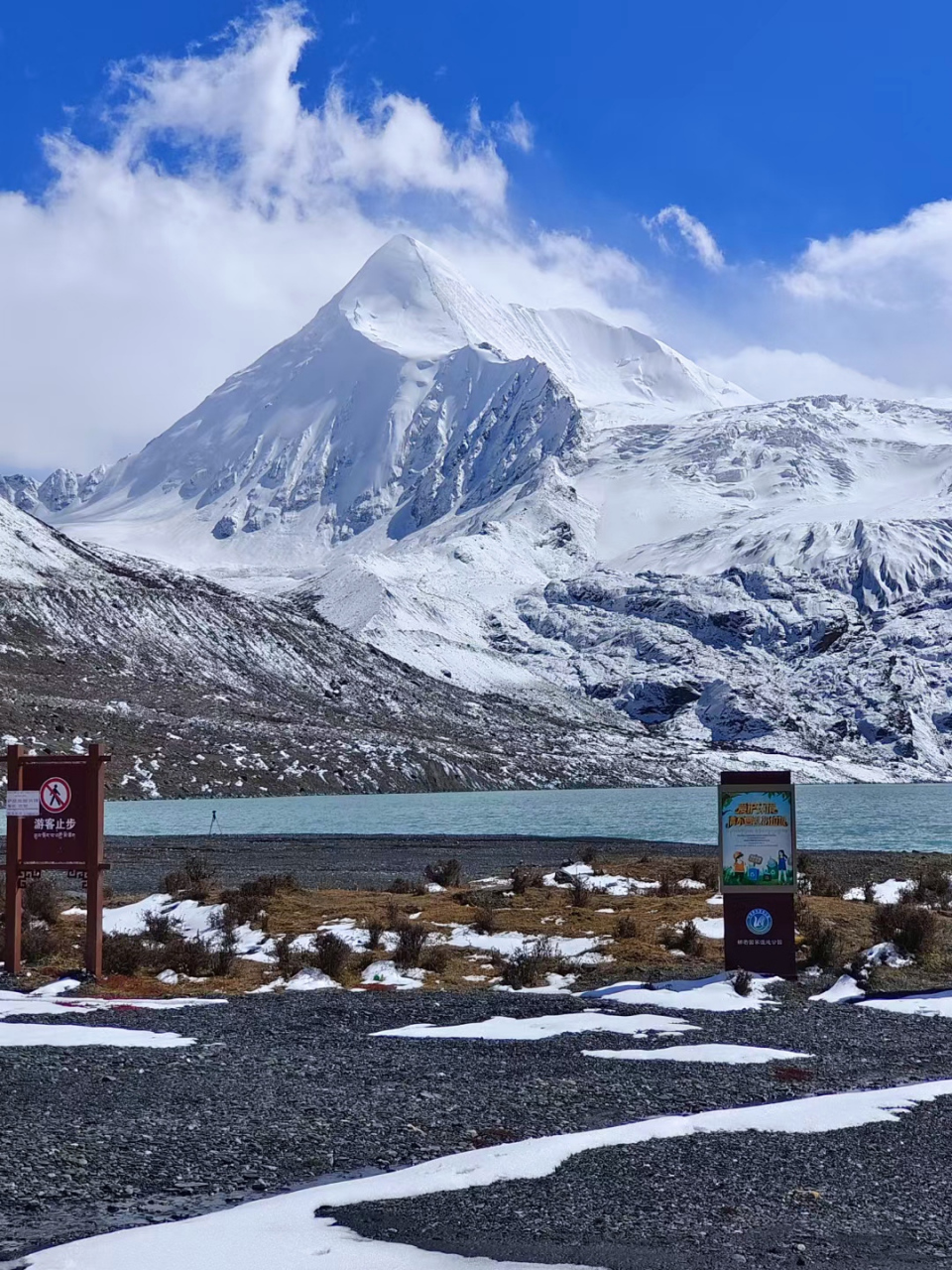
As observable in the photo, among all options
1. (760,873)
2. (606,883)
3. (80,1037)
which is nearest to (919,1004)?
(760,873)

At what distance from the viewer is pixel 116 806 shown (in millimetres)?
106625

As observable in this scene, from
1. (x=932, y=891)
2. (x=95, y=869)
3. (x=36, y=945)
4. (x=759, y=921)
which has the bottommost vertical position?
(x=932, y=891)

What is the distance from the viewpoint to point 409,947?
20.8m

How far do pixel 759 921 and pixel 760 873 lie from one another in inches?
27.1

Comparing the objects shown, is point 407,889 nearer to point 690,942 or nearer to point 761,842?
point 690,942

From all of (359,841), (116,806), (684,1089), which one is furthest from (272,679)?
(684,1089)

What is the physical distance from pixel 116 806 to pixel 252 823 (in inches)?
1056

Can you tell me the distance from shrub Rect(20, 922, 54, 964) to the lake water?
1685 inches

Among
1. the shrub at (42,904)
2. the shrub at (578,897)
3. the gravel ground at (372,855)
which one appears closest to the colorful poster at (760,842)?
the shrub at (578,897)

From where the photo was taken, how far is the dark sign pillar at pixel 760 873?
63.3 feet

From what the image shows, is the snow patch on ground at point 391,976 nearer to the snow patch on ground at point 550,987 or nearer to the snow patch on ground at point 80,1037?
the snow patch on ground at point 550,987

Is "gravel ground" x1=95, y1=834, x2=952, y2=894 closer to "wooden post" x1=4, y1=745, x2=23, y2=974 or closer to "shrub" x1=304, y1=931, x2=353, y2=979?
Answer: "shrub" x1=304, y1=931, x2=353, y2=979

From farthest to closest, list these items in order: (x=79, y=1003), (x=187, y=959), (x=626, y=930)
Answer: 1. (x=626, y=930)
2. (x=187, y=959)
3. (x=79, y=1003)

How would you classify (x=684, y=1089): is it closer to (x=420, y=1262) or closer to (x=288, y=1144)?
(x=288, y=1144)
